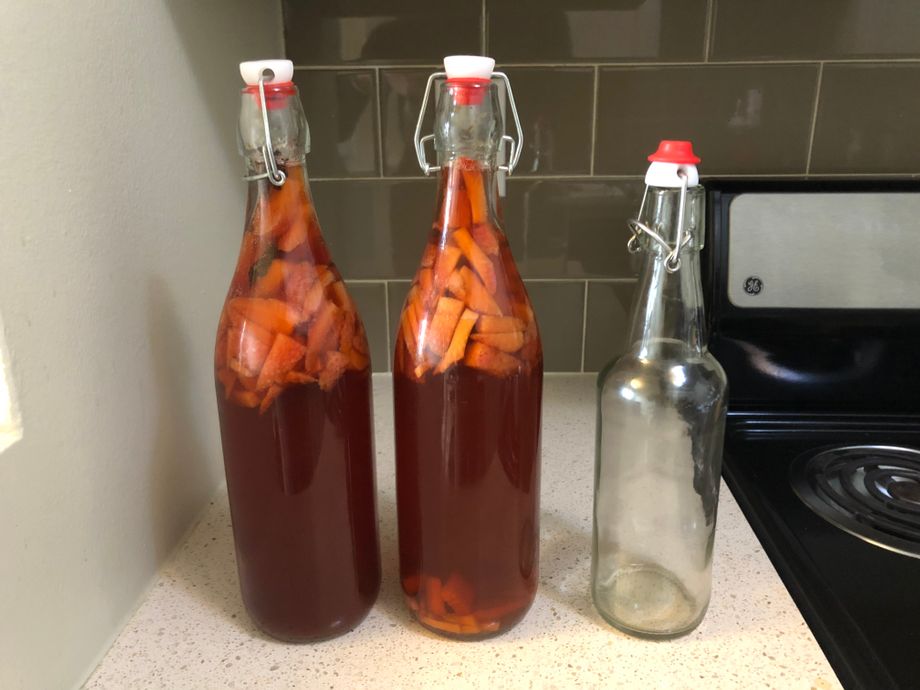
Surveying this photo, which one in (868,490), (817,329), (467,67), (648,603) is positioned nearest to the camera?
(467,67)

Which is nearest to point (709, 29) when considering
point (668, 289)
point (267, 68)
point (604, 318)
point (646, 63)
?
point (646, 63)

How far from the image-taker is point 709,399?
18.5 inches

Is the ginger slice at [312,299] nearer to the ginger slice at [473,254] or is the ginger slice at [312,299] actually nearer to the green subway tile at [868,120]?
the ginger slice at [473,254]

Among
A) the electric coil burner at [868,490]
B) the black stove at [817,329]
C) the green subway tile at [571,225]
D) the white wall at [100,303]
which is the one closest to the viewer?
the white wall at [100,303]

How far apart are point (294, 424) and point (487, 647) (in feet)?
0.60

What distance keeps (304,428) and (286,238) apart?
11 centimetres

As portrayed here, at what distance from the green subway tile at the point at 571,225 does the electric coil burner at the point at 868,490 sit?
0.95 ft

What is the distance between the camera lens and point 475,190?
411 millimetres

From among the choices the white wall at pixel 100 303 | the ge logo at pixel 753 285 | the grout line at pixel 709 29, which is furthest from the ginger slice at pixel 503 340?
the grout line at pixel 709 29

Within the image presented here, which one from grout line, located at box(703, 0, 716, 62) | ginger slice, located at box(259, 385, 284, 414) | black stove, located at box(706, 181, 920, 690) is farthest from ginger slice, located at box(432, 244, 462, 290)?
grout line, located at box(703, 0, 716, 62)

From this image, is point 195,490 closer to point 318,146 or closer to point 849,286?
point 318,146

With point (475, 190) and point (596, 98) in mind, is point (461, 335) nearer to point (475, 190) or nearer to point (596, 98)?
point (475, 190)

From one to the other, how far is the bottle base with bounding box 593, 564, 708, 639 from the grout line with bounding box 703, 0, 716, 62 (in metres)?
0.52

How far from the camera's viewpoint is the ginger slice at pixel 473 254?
1.35 feet
